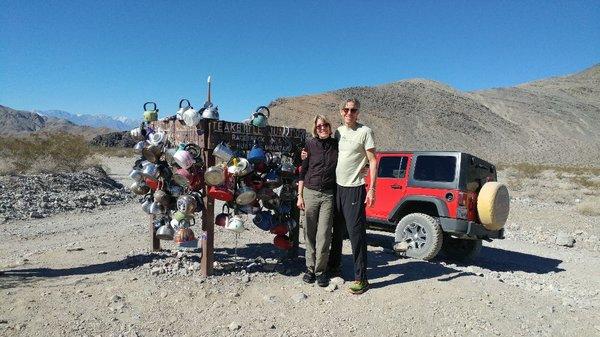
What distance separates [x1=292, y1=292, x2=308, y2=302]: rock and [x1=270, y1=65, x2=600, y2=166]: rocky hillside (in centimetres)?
4441

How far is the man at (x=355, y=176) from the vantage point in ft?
15.1

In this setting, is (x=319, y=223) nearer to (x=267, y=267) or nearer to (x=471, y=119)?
(x=267, y=267)

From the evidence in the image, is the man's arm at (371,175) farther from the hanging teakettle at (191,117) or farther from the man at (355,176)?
the hanging teakettle at (191,117)

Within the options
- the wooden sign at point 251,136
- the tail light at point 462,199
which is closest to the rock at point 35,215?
the wooden sign at point 251,136

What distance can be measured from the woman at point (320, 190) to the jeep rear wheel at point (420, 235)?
2.59 m

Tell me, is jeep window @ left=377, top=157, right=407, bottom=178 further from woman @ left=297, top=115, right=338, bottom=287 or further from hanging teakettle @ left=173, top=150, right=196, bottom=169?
hanging teakettle @ left=173, top=150, right=196, bottom=169

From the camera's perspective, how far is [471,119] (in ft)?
221

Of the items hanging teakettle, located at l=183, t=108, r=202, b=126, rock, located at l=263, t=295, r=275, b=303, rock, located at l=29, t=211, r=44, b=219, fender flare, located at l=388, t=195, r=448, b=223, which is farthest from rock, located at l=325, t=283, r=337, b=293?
rock, located at l=29, t=211, r=44, b=219

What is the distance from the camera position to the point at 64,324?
12.9 ft

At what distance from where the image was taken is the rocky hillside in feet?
185

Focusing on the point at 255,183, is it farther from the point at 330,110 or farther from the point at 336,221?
the point at 330,110

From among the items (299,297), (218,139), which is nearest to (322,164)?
(218,139)

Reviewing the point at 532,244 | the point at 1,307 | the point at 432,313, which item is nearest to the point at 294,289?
the point at 432,313

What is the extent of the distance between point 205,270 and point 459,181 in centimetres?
420
